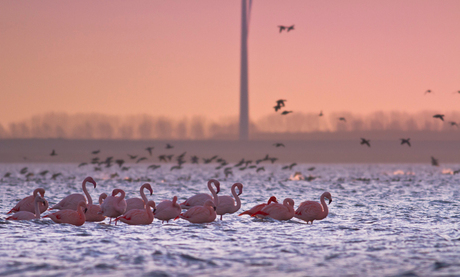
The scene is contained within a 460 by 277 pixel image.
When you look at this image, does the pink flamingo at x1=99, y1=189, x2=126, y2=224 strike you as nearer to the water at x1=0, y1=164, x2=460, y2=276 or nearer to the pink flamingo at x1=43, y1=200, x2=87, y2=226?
the water at x1=0, y1=164, x2=460, y2=276

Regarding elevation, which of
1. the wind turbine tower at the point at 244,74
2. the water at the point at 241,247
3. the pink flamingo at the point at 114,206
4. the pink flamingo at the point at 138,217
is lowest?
the water at the point at 241,247

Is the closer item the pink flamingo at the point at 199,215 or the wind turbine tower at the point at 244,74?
the pink flamingo at the point at 199,215

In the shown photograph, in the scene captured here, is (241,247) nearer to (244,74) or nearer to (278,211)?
(278,211)

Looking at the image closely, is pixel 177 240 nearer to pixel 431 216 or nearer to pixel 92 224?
pixel 92 224

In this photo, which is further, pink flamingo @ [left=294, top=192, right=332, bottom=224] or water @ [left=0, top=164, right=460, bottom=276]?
pink flamingo @ [left=294, top=192, right=332, bottom=224]

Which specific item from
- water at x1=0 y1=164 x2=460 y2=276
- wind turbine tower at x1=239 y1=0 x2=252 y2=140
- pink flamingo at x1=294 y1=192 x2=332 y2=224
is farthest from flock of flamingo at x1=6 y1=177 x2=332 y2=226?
wind turbine tower at x1=239 y1=0 x2=252 y2=140

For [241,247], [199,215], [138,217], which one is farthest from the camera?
[199,215]

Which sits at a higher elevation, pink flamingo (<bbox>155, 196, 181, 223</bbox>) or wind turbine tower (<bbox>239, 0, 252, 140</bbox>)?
wind turbine tower (<bbox>239, 0, 252, 140</bbox>)

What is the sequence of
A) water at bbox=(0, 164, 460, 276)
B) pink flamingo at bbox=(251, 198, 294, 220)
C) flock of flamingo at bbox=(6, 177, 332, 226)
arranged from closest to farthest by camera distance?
water at bbox=(0, 164, 460, 276), flock of flamingo at bbox=(6, 177, 332, 226), pink flamingo at bbox=(251, 198, 294, 220)

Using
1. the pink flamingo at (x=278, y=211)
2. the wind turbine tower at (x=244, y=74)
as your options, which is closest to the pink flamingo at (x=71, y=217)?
the pink flamingo at (x=278, y=211)

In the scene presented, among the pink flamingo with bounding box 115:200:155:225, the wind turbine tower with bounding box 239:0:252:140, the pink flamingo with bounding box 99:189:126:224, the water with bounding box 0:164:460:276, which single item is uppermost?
the wind turbine tower with bounding box 239:0:252:140

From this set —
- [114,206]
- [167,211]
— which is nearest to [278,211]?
[167,211]

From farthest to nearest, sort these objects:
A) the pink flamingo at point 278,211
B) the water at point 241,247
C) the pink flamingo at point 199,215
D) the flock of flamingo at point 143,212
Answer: the pink flamingo at point 278,211 < the pink flamingo at point 199,215 < the flock of flamingo at point 143,212 < the water at point 241,247

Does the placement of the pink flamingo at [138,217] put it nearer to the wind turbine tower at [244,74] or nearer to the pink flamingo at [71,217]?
the pink flamingo at [71,217]
